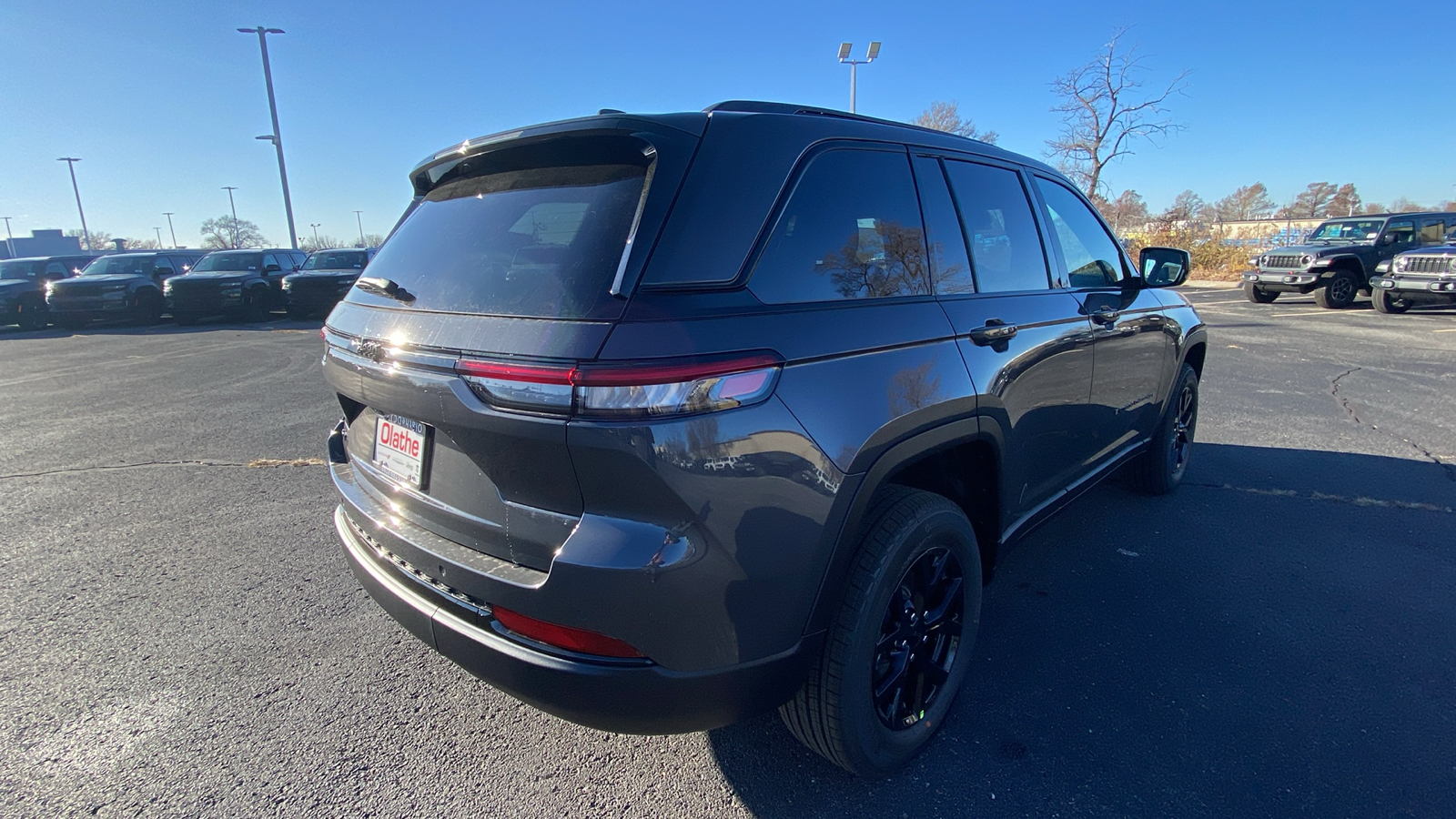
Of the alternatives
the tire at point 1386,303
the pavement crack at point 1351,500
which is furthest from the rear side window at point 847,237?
the tire at point 1386,303

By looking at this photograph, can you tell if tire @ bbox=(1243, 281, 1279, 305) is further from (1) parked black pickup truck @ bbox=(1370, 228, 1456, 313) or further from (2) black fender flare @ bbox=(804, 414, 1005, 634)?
(2) black fender flare @ bbox=(804, 414, 1005, 634)

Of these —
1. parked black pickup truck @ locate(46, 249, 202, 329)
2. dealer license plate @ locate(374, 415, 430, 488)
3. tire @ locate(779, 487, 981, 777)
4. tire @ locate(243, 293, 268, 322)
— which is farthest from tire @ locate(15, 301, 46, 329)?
tire @ locate(779, 487, 981, 777)

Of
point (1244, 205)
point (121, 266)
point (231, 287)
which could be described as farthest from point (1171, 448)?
point (1244, 205)

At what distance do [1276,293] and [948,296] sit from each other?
737 inches

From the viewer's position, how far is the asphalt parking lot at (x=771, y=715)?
6.80 feet

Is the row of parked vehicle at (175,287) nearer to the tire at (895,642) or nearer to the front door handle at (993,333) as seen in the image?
the front door handle at (993,333)

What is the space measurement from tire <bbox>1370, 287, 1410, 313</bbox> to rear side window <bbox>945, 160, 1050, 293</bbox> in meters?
15.8

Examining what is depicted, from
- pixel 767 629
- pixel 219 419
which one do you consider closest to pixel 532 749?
pixel 767 629

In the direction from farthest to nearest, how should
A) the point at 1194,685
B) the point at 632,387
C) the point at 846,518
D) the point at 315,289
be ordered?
the point at 315,289, the point at 1194,685, the point at 846,518, the point at 632,387

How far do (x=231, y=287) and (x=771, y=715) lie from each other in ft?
57.2

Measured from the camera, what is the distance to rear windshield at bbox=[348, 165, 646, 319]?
65.4 inches

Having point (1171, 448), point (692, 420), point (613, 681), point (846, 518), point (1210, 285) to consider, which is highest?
point (692, 420)

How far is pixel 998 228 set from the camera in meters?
2.75

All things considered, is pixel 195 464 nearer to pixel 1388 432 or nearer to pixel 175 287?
pixel 1388 432
